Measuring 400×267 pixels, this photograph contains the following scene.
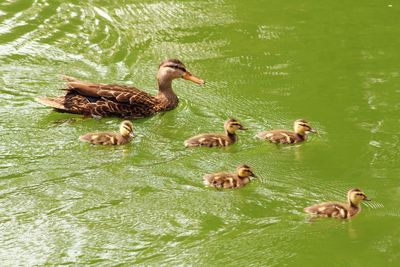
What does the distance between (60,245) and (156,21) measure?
3994 millimetres

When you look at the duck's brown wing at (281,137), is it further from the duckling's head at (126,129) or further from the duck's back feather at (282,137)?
the duckling's head at (126,129)

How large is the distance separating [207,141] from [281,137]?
20.3 inches

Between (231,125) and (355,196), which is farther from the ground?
(231,125)

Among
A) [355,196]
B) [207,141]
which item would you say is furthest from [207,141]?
[355,196]

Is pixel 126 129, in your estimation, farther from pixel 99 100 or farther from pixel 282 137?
pixel 282 137

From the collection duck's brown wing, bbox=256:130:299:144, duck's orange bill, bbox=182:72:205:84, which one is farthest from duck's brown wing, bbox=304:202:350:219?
duck's orange bill, bbox=182:72:205:84

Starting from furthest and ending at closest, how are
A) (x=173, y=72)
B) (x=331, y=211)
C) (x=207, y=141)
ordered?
(x=173, y=72)
(x=207, y=141)
(x=331, y=211)

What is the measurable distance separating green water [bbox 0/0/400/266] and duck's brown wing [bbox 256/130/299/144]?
0.23 feet

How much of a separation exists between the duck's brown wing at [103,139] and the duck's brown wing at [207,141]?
447 millimetres

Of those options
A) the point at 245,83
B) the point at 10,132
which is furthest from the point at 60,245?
the point at 245,83

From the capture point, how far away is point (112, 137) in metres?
5.91

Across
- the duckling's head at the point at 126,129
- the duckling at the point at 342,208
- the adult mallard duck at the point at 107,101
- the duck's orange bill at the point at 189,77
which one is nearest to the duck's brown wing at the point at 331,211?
the duckling at the point at 342,208

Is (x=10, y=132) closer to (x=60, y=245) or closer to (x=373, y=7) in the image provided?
(x=60, y=245)

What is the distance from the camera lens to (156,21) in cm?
827
